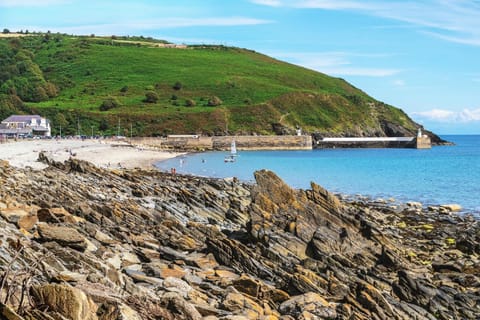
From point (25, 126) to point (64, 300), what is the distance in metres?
134

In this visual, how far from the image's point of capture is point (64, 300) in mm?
8812

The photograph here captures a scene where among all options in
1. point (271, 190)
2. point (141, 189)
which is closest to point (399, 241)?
point (271, 190)

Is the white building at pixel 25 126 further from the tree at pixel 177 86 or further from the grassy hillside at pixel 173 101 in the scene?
the tree at pixel 177 86

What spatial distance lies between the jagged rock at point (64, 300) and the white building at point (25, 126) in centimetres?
12829

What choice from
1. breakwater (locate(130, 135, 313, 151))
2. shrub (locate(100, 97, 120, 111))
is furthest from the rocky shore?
shrub (locate(100, 97, 120, 111))

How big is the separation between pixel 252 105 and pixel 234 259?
151901 millimetres

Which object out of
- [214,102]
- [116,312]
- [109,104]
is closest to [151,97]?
[109,104]

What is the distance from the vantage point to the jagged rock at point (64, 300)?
8766mm

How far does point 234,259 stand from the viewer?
61.4 ft

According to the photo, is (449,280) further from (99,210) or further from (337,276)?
(99,210)

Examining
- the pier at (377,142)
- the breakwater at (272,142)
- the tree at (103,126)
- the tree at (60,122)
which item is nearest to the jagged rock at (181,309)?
the breakwater at (272,142)

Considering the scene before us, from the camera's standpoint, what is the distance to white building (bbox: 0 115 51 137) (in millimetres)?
132200

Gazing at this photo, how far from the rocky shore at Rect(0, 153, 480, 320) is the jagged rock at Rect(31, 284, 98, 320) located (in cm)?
1

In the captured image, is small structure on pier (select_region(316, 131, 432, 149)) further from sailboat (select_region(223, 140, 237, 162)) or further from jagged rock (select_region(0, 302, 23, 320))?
jagged rock (select_region(0, 302, 23, 320))
